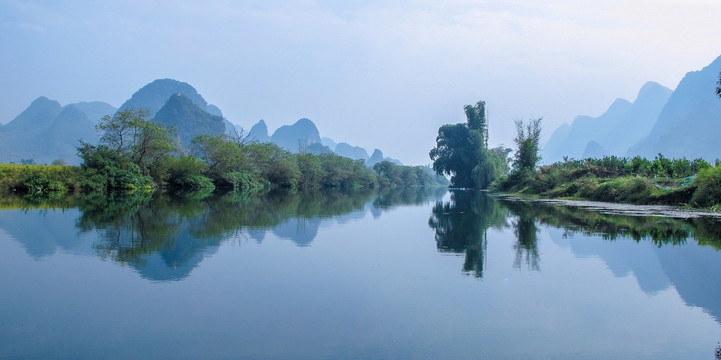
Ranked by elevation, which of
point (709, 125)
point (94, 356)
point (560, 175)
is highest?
point (709, 125)

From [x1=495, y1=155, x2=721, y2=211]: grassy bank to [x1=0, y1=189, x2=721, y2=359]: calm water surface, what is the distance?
28.8ft

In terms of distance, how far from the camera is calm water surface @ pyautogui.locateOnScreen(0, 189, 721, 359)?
477cm

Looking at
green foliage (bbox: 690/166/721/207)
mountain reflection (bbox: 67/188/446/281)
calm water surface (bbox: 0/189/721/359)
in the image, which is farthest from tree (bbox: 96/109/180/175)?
green foliage (bbox: 690/166/721/207)

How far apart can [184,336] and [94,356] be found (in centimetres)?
83

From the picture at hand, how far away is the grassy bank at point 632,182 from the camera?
1977 cm

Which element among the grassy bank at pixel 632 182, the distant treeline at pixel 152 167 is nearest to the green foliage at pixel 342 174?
the distant treeline at pixel 152 167

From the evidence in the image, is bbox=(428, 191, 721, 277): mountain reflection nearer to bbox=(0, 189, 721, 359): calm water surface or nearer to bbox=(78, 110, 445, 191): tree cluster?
bbox=(0, 189, 721, 359): calm water surface

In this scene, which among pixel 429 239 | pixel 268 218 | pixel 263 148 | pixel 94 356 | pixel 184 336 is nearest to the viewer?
pixel 94 356

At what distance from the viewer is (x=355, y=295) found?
666cm

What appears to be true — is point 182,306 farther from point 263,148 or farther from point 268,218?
point 263,148

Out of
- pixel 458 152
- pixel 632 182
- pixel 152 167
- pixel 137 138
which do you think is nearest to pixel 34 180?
pixel 137 138

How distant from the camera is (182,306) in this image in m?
5.94

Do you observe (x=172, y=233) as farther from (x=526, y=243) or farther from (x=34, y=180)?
(x=34, y=180)

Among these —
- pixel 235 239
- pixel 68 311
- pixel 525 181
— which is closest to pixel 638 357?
pixel 68 311
